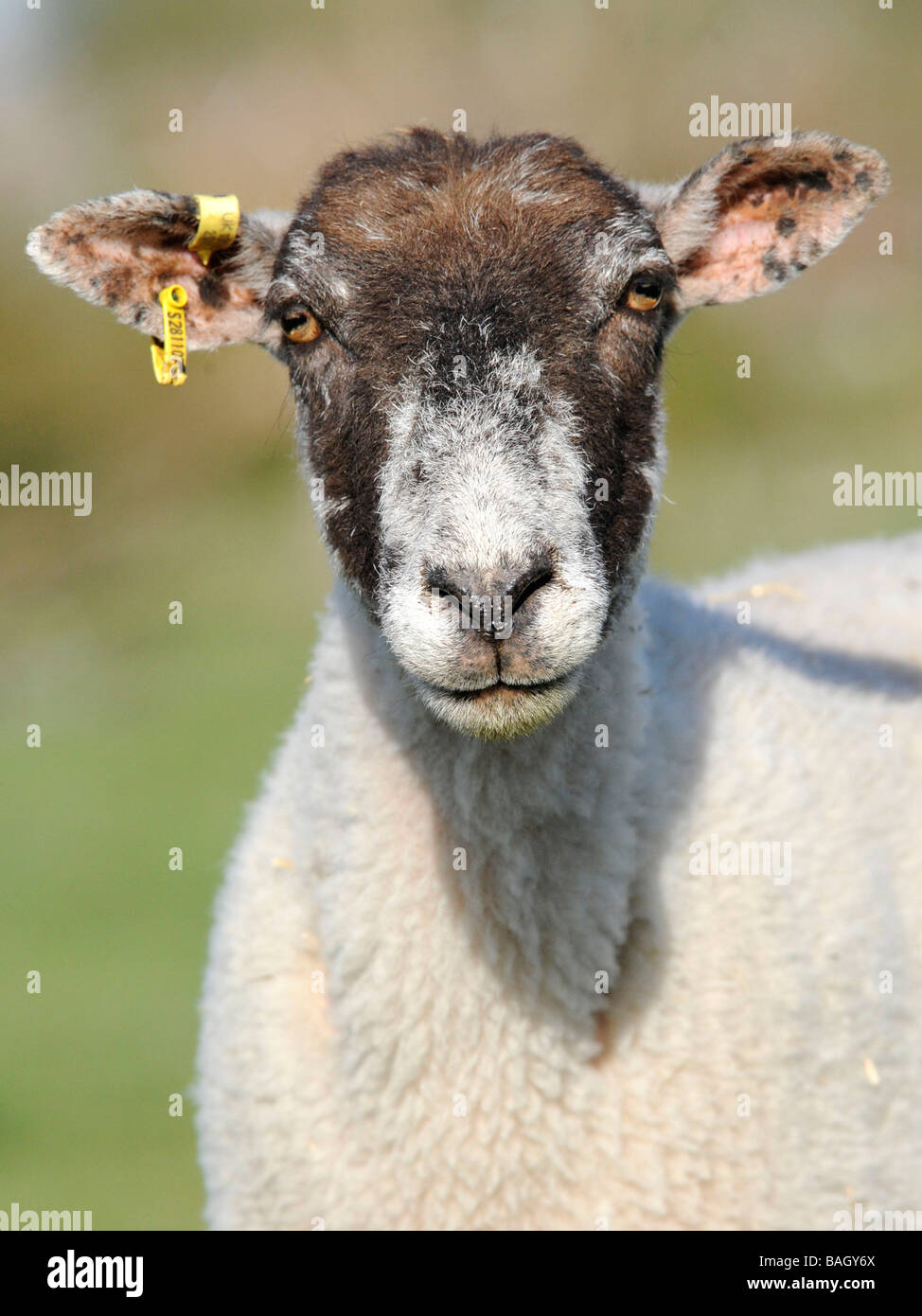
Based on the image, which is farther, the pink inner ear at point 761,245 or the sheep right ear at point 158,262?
the pink inner ear at point 761,245

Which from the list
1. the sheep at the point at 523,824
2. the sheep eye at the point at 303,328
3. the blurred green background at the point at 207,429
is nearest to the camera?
the sheep at the point at 523,824

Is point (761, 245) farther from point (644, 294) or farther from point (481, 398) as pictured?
point (481, 398)

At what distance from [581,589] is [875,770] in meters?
1.69

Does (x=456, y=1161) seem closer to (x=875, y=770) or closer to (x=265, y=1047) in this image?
(x=265, y=1047)

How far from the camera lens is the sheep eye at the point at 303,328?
3.31 metres

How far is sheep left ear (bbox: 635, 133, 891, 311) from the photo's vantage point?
12.1 ft

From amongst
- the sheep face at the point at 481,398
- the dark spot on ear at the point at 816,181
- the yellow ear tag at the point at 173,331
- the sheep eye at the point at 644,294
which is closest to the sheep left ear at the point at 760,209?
the dark spot on ear at the point at 816,181

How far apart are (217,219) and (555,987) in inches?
79.6

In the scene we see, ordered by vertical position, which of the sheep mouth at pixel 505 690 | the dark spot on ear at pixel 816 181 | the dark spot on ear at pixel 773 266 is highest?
the dark spot on ear at pixel 816 181

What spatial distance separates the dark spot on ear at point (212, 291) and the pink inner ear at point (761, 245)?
1.24 m

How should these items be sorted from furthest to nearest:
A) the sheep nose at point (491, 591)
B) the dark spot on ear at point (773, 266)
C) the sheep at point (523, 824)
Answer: the dark spot on ear at point (773, 266)
the sheep at point (523, 824)
the sheep nose at point (491, 591)

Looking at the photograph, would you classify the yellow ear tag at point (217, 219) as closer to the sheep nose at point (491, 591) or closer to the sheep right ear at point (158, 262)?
the sheep right ear at point (158, 262)

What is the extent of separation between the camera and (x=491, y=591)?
2.63 meters

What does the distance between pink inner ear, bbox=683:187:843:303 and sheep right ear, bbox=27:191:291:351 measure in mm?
1136
